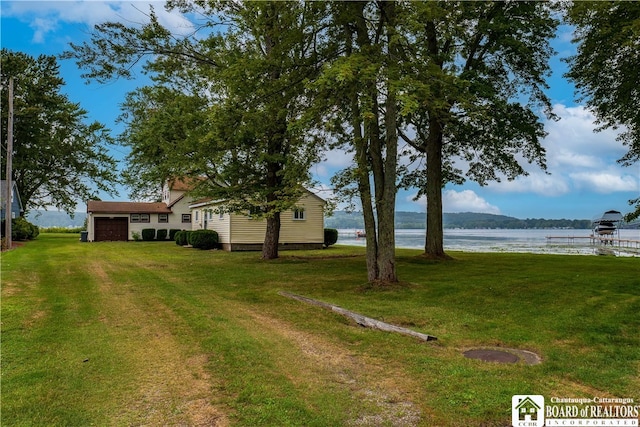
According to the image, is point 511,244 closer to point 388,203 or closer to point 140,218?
point 388,203

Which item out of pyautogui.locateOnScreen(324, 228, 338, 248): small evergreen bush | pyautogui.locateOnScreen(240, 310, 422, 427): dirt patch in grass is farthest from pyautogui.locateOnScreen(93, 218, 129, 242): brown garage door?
pyautogui.locateOnScreen(240, 310, 422, 427): dirt patch in grass

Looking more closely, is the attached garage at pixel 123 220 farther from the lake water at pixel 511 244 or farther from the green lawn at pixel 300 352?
the green lawn at pixel 300 352

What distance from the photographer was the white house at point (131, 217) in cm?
3738

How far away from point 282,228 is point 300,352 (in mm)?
22594

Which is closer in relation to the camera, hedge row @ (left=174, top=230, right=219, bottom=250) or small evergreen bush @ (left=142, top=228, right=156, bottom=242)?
hedge row @ (left=174, top=230, right=219, bottom=250)

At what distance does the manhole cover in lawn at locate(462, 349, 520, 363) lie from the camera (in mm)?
5375

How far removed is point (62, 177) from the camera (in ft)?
136

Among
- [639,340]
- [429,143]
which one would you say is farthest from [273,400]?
[429,143]

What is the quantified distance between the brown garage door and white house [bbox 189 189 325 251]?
11760 millimetres

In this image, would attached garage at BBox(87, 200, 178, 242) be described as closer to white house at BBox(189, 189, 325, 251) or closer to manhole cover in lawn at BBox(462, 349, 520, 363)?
white house at BBox(189, 189, 325, 251)

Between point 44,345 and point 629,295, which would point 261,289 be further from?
point 629,295

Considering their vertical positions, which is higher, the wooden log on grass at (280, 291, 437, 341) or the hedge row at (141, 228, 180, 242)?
the hedge row at (141, 228, 180, 242)

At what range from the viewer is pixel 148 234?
125 ft

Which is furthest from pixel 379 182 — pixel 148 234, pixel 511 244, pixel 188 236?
pixel 148 234
